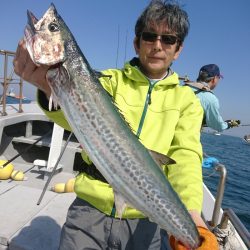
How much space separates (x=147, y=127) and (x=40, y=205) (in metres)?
3.08

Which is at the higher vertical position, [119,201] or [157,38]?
[157,38]

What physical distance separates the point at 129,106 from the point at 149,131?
0.93 ft

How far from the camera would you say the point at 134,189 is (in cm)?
213

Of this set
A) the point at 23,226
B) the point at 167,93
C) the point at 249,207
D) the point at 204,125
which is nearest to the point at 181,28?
the point at 167,93

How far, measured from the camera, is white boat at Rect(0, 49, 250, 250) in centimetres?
392

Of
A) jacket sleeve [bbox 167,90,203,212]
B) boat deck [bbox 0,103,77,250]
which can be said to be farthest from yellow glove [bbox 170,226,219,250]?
boat deck [bbox 0,103,77,250]

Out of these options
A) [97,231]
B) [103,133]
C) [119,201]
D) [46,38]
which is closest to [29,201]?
[97,231]

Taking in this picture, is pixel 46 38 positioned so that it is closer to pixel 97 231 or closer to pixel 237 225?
pixel 97 231

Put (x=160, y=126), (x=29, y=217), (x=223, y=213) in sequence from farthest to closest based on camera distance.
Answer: (x=29, y=217) → (x=223, y=213) → (x=160, y=126)

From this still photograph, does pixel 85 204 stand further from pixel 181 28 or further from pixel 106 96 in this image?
pixel 181 28

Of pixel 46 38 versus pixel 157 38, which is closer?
pixel 46 38

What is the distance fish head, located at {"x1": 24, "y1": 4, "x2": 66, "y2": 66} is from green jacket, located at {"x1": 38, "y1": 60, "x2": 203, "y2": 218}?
0.46 m

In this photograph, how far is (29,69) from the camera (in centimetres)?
226

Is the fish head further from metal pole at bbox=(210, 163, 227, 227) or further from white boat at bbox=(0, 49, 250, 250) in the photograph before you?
metal pole at bbox=(210, 163, 227, 227)
